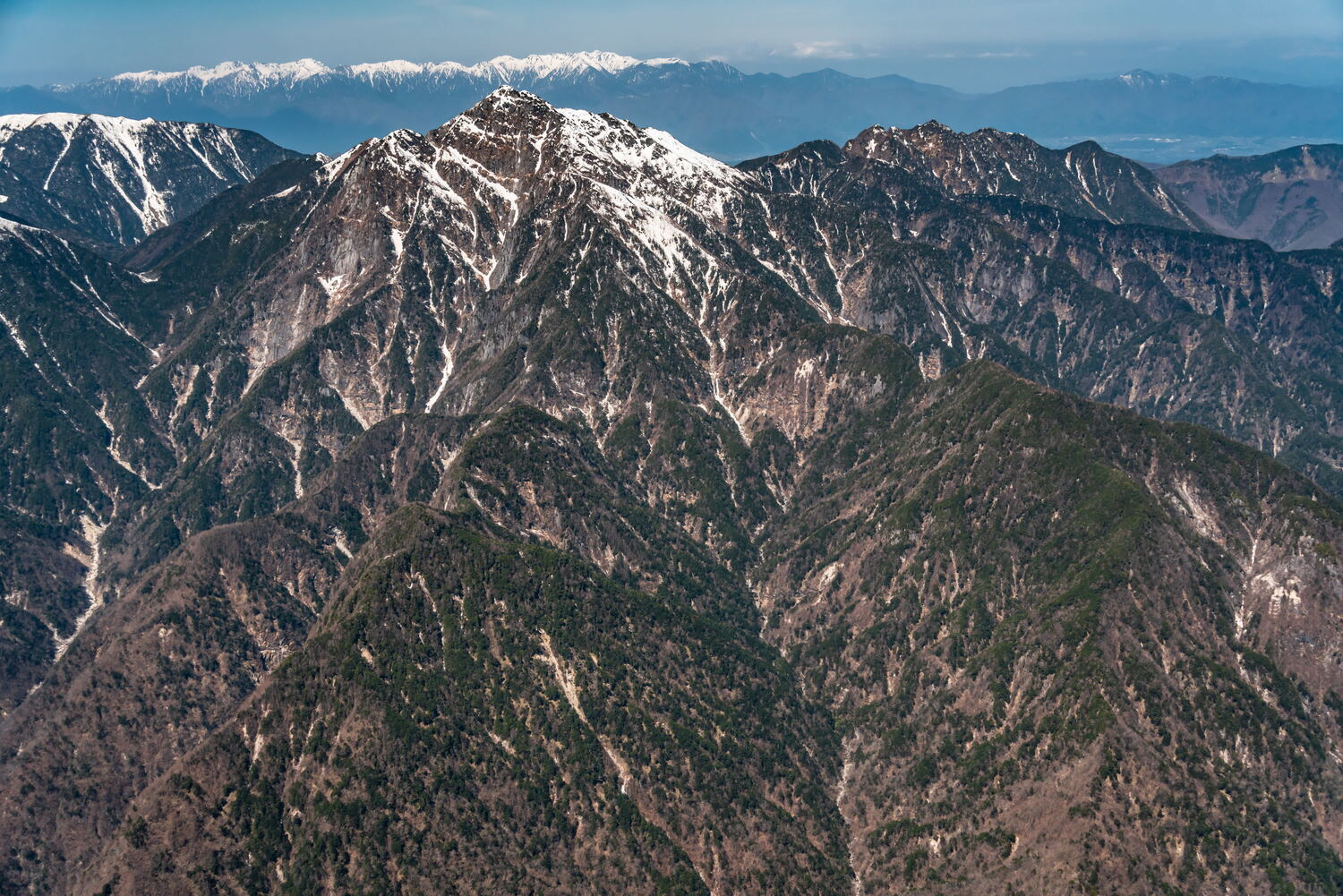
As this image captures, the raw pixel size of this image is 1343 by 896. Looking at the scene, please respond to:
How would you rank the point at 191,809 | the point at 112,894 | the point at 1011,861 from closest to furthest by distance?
the point at 112,894, the point at 191,809, the point at 1011,861

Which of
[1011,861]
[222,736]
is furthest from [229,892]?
[1011,861]

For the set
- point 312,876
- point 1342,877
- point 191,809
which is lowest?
point 1342,877

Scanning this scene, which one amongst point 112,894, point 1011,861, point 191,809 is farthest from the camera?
point 1011,861

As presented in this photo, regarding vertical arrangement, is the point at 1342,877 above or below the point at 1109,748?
below

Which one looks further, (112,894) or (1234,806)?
(1234,806)

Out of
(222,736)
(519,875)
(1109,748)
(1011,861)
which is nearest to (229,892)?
(222,736)

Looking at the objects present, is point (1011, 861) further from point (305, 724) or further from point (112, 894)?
point (112, 894)

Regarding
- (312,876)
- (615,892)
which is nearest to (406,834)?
(312,876)

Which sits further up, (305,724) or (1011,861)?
(305,724)

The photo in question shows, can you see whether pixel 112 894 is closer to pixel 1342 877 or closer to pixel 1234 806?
pixel 1234 806
